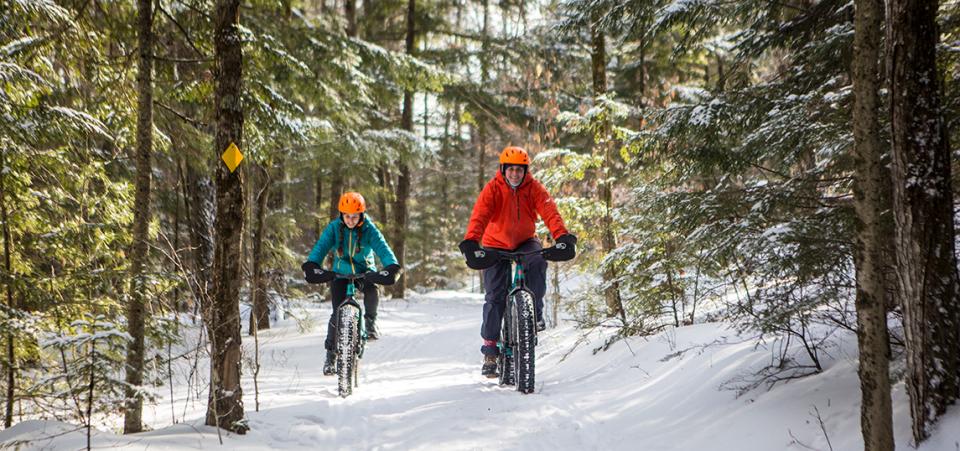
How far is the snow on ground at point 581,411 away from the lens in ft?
12.4

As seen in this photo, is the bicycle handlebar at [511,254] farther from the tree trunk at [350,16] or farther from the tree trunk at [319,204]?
the tree trunk at [319,204]

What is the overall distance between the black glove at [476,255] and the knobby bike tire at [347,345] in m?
1.83

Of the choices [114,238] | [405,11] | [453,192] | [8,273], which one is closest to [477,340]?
[114,238]

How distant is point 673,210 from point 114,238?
6822 mm

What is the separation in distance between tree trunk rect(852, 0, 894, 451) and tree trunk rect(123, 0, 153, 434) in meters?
5.91

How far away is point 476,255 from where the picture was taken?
5547mm

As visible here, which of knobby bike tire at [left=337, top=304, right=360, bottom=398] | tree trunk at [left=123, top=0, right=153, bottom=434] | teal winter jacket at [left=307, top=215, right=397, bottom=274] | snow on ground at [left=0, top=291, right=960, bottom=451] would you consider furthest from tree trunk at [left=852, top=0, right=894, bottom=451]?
tree trunk at [left=123, top=0, right=153, bottom=434]

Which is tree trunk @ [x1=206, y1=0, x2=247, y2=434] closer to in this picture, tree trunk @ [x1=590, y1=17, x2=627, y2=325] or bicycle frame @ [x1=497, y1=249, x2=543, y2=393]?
bicycle frame @ [x1=497, y1=249, x2=543, y2=393]

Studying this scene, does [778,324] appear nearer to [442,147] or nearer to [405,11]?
[405,11]

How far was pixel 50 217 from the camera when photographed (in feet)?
22.6

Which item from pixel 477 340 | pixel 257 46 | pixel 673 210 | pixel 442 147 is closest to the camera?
pixel 673 210

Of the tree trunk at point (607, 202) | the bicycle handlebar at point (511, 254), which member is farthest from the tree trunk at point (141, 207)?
the tree trunk at point (607, 202)

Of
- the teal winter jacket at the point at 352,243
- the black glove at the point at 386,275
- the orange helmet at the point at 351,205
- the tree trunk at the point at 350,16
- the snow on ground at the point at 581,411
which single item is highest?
the tree trunk at the point at 350,16

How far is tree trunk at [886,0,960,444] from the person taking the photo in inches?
116
